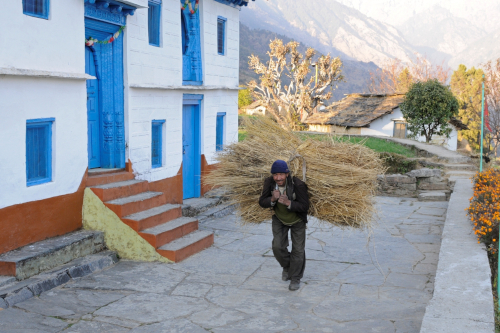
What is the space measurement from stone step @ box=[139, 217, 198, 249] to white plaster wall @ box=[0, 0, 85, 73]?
2609mm

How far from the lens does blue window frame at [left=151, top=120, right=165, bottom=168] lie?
9.87 metres

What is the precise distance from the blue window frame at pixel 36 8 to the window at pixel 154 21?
→ 9.30 ft

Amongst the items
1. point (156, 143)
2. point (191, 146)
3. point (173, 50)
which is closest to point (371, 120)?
point (191, 146)

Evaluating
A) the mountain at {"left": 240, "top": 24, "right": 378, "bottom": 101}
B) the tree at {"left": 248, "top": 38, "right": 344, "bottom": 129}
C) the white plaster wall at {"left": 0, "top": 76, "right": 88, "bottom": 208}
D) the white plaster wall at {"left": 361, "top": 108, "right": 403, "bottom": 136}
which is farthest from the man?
the mountain at {"left": 240, "top": 24, "right": 378, "bottom": 101}

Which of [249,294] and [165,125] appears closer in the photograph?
[249,294]

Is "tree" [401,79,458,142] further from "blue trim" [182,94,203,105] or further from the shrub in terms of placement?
the shrub

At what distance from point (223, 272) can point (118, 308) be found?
5.99 ft

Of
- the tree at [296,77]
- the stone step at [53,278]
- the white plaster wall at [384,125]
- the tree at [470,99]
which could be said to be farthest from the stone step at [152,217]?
the tree at [470,99]

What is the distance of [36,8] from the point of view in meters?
6.79

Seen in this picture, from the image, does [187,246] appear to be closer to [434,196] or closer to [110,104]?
[110,104]

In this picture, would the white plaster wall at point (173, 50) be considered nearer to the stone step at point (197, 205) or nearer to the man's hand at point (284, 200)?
the stone step at point (197, 205)

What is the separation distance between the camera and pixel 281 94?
114 ft

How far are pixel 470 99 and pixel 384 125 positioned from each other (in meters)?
12.5

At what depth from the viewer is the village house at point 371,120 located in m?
31.3
